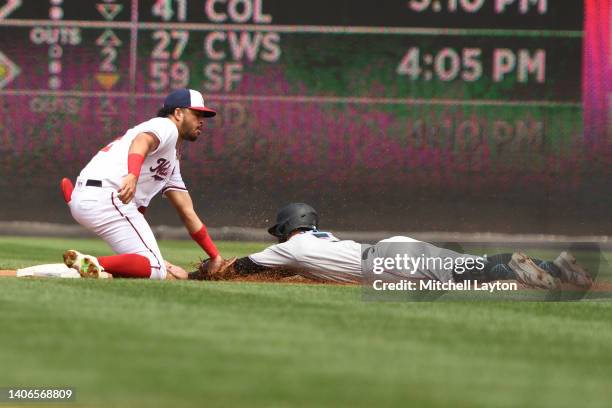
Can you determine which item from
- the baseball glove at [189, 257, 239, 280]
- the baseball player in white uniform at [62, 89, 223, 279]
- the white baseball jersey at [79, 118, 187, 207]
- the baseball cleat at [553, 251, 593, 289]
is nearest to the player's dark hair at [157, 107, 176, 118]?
the baseball player in white uniform at [62, 89, 223, 279]

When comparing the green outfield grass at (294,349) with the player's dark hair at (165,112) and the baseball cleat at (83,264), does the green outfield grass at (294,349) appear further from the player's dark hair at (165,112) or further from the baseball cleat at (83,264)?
the player's dark hair at (165,112)

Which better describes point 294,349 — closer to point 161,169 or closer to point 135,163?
point 135,163

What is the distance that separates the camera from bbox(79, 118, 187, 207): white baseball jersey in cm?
716

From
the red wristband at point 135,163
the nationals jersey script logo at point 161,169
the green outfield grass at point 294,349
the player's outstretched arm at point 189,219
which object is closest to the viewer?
the green outfield grass at point 294,349

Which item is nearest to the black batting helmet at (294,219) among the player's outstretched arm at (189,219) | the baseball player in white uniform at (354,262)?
Result: the baseball player in white uniform at (354,262)

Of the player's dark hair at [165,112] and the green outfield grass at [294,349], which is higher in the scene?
the player's dark hair at [165,112]

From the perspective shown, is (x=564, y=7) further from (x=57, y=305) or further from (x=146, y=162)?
(x=57, y=305)

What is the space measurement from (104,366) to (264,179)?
29.0ft

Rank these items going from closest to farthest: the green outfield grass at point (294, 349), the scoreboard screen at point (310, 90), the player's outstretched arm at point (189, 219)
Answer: the green outfield grass at point (294, 349) < the player's outstretched arm at point (189, 219) < the scoreboard screen at point (310, 90)

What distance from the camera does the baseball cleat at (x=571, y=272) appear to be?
21.6 ft

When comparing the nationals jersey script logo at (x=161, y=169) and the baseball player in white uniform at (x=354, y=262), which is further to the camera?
the nationals jersey script logo at (x=161, y=169)

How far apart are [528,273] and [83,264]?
2.31 meters

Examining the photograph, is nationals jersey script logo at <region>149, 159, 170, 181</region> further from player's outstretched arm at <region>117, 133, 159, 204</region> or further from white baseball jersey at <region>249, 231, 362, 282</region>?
white baseball jersey at <region>249, 231, 362, 282</region>

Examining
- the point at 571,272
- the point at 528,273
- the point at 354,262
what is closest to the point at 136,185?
the point at 354,262
